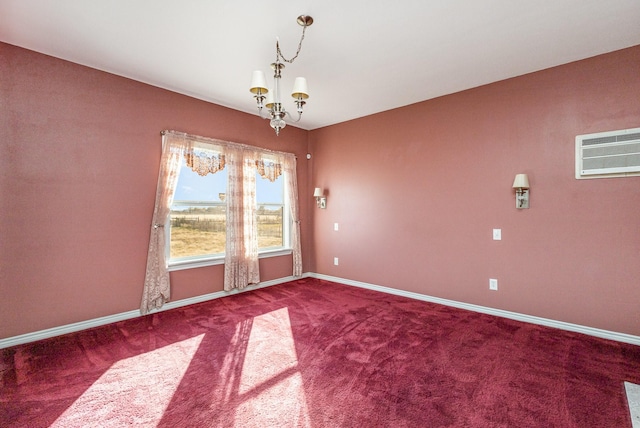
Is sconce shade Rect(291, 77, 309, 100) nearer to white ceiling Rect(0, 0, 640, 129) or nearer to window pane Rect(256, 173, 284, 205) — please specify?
white ceiling Rect(0, 0, 640, 129)

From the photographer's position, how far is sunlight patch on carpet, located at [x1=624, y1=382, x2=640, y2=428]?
1.78 m

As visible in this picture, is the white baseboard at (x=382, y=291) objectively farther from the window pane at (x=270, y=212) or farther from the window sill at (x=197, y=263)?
the window pane at (x=270, y=212)

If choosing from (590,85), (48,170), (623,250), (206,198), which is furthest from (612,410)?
(48,170)

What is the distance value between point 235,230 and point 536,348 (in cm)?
372

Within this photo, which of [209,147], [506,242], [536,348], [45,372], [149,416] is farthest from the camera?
[209,147]

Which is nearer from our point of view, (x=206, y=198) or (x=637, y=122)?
(x=637, y=122)

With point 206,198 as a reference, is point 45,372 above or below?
below

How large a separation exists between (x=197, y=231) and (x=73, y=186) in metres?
1.44

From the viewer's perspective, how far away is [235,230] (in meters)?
4.34

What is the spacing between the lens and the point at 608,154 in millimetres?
2873

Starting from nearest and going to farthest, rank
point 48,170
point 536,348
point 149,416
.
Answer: point 149,416, point 536,348, point 48,170

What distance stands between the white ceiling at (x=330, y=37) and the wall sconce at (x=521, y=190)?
3.88 feet

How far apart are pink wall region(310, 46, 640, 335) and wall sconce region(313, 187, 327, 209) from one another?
0.46 meters

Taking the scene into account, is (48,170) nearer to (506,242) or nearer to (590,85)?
(506,242)
